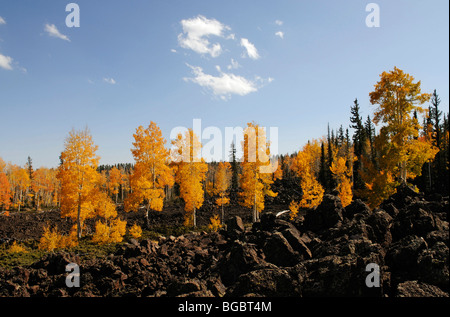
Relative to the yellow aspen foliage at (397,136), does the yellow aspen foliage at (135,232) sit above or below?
below

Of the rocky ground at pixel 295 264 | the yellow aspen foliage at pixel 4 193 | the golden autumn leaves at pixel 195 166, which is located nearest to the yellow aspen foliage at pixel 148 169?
the golden autumn leaves at pixel 195 166

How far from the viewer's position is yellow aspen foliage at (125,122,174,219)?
26625 millimetres

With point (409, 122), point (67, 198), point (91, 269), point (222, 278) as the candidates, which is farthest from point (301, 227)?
point (67, 198)

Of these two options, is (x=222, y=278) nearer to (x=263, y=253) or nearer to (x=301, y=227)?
(x=263, y=253)

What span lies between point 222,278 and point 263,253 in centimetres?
216

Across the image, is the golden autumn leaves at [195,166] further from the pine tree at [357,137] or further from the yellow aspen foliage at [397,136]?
the pine tree at [357,137]

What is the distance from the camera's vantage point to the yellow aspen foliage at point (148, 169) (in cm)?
2662

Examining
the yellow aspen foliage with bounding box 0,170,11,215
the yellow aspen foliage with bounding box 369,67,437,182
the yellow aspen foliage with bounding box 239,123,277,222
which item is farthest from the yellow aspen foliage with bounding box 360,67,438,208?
the yellow aspen foliage with bounding box 0,170,11,215

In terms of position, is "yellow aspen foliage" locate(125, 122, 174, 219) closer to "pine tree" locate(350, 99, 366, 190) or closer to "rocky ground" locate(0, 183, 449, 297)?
"rocky ground" locate(0, 183, 449, 297)

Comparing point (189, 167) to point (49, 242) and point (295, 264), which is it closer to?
point (49, 242)

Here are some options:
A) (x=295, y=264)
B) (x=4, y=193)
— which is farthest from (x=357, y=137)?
(x=4, y=193)

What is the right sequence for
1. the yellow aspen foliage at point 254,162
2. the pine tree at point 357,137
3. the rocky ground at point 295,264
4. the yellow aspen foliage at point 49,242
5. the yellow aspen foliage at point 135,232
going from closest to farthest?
1. the rocky ground at point 295,264
2. the yellow aspen foliage at point 49,242
3. the yellow aspen foliage at point 135,232
4. the yellow aspen foliage at point 254,162
5. the pine tree at point 357,137

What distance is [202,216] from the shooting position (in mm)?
39531

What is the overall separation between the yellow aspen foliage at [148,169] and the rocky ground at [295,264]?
38.0 ft
